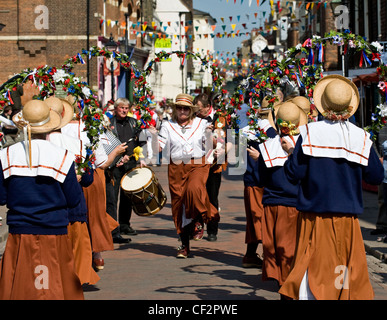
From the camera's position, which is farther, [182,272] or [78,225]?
[182,272]

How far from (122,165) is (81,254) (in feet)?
15.3

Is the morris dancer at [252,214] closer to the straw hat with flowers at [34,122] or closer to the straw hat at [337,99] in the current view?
the straw hat at [337,99]

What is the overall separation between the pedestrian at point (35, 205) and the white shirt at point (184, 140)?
15.2ft

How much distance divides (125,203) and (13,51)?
24317 mm

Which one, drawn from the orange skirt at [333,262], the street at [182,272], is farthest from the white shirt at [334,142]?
the street at [182,272]

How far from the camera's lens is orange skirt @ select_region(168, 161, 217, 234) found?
10.6 m

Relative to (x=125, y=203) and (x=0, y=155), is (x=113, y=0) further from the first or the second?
(x=0, y=155)

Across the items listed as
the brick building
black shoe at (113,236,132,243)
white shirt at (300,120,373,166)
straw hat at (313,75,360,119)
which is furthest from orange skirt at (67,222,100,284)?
the brick building

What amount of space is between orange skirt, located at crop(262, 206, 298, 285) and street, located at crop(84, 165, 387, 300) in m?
0.25

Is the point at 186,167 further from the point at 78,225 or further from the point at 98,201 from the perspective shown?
the point at 78,225

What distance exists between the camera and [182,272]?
375 inches

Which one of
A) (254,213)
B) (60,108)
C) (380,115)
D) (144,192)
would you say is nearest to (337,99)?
(380,115)
